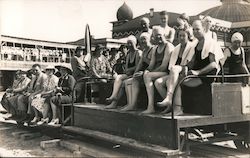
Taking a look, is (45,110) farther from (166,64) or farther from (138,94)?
(166,64)

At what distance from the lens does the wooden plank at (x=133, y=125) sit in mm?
3646

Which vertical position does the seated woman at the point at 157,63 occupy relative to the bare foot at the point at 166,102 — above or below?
above

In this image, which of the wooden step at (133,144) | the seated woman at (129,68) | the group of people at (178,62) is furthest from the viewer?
the seated woman at (129,68)

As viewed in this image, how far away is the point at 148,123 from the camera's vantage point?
3924 millimetres

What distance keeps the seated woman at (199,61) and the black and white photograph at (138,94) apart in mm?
11

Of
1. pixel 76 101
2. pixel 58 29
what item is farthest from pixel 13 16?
pixel 76 101

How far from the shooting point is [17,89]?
26.8ft

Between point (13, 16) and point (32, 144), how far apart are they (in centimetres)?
208

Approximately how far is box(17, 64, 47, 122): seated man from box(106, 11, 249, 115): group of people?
2824 millimetres

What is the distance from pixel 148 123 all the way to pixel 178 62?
0.89 m

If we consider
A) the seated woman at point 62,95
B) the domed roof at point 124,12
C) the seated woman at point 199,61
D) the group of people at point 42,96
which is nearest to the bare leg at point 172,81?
the seated woman at point 199,61

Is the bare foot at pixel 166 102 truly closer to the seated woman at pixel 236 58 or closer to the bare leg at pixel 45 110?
the seated woman at pixel 236 58

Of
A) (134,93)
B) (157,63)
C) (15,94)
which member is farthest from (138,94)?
(15,94)

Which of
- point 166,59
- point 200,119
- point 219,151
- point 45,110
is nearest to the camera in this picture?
point 200,119
